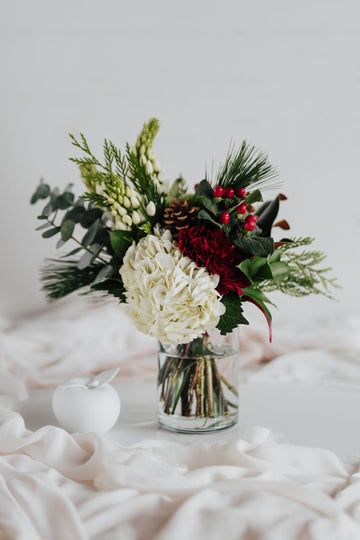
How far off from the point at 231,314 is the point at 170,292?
5.0 inches

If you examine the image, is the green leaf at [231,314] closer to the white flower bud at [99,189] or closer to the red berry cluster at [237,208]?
the red berry cluster at [237,208]

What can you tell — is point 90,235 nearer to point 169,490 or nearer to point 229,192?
point 229,192

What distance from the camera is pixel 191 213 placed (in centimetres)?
101

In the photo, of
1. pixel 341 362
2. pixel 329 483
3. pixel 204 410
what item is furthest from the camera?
pixel 341 362

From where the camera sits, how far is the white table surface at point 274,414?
111 cm

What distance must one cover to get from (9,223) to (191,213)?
2.72 feet

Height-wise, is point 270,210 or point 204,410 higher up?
point 270,210

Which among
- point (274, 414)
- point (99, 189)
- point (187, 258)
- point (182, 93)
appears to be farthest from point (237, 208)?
point (182, 93)

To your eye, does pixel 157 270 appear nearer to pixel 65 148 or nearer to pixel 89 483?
pixel 89 483

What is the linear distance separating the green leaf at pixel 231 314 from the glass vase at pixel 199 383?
7 centimetres

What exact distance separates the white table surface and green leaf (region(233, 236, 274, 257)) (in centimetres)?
34

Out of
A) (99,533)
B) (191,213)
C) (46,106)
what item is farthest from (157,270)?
(46,106)

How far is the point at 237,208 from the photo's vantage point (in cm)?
101

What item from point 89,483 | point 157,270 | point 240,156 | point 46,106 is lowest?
point 89,483
